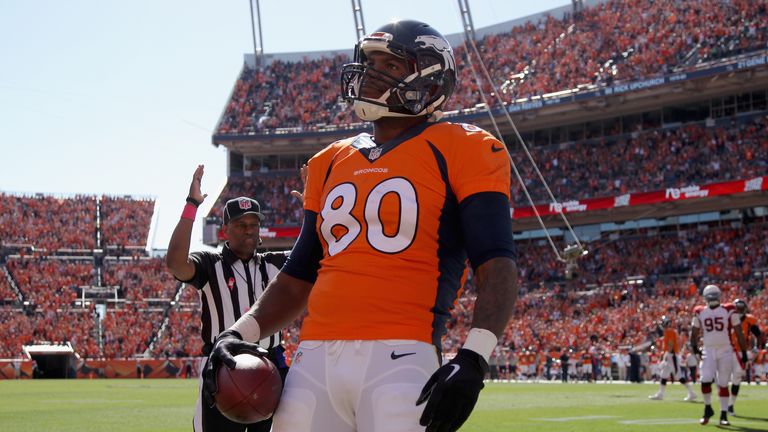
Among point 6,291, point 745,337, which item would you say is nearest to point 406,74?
point 745,337

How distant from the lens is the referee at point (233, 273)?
5754 mm

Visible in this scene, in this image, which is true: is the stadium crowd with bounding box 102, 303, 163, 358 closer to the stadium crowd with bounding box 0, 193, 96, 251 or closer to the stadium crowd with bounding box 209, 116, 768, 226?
the stadium crowd with bounding box 0, 193, 96, 251

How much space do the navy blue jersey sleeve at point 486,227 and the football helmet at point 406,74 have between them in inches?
19.8

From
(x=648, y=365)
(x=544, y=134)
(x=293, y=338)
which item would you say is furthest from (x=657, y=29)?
(x=293, y=338)

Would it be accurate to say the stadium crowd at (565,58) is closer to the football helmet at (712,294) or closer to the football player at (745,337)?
the football player at (745,337)

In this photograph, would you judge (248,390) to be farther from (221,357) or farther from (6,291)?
(6,291)

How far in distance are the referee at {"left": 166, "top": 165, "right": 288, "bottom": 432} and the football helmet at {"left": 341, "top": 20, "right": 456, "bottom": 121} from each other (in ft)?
7.83

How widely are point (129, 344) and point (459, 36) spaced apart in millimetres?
26581

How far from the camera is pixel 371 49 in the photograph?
3461 mm

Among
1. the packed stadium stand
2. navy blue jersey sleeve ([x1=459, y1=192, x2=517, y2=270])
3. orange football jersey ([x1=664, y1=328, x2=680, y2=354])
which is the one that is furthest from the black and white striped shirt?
the packed stadium stand

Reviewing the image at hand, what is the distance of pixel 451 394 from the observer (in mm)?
2725

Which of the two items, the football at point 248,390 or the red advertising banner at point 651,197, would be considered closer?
the football at point 248,390

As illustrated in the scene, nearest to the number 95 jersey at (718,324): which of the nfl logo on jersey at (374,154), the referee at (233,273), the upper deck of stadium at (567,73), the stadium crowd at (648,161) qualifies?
the referee at (233,273)

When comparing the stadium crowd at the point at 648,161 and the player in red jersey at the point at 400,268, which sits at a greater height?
the stadium crowd at the point at 648,161
